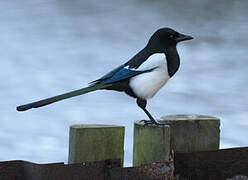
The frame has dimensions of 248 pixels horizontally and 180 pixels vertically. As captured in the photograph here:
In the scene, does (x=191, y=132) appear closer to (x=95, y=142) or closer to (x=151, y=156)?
(x=151, y=156)

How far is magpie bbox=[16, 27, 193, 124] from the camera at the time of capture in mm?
3497

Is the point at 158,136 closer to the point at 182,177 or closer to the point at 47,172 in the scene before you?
the point at 182,177

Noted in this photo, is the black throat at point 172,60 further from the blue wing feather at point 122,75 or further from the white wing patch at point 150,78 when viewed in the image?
the blue wing feather at point 122,75

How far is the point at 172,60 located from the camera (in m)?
3.59

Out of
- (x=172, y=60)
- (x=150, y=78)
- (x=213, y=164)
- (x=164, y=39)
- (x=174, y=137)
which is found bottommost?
(x=213, y=164)

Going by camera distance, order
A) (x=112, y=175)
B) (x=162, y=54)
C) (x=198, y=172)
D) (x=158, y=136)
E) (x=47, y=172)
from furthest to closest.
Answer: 1. (x=162, y=54)
2. (x=198, y=172)
3. (x=158, y=136)
4. (x=112, y=175)
5. (x=47, y=172)

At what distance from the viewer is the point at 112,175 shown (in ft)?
8.71

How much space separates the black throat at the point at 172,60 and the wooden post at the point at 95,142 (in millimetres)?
862

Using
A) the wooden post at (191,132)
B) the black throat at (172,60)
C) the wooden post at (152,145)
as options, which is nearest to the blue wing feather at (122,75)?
the black throat at (172,60)

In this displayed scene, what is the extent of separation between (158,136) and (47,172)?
25.1 inches

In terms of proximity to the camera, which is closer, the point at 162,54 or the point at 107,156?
the point at 107,156

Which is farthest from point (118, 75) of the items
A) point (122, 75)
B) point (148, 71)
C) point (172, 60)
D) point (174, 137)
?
point (174, 137)

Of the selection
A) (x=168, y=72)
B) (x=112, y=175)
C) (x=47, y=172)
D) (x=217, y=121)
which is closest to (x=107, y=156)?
(x=112, y=175)

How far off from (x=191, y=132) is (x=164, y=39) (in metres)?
0.75
